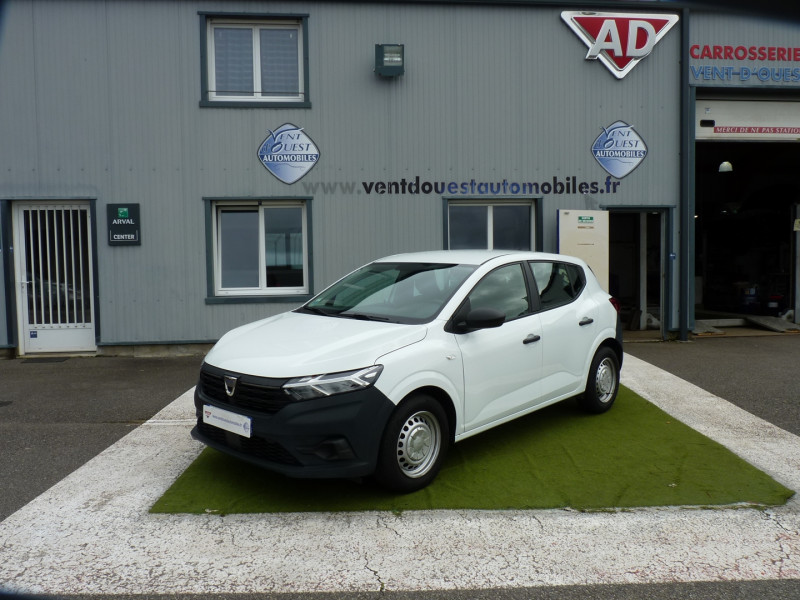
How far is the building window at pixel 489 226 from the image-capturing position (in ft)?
35.1

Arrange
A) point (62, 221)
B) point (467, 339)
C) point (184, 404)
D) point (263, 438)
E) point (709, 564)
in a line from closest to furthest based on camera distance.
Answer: point (709, 564) → point (263, 438) → point (467, 339) → point (184, 404) → point (62, 221)

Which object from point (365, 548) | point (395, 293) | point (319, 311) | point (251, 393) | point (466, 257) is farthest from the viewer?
point (466, 257)

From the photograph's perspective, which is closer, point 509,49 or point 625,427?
point 625,427

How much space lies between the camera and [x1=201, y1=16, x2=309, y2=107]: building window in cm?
1017

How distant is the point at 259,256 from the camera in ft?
33.9

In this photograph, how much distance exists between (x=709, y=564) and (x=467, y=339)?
6.57 ft

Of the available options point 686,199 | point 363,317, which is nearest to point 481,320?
point 363,317

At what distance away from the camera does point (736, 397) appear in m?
7.00

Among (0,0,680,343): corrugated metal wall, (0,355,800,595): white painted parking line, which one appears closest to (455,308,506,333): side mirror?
(0,355,800,595): white painted parking line

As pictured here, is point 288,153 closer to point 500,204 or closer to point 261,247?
point 261,247

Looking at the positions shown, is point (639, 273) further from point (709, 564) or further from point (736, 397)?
point (709, 564)

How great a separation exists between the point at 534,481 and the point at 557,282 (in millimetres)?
2003

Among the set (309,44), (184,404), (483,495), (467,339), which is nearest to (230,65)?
(309,44)

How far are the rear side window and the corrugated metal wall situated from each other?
4.58 m
